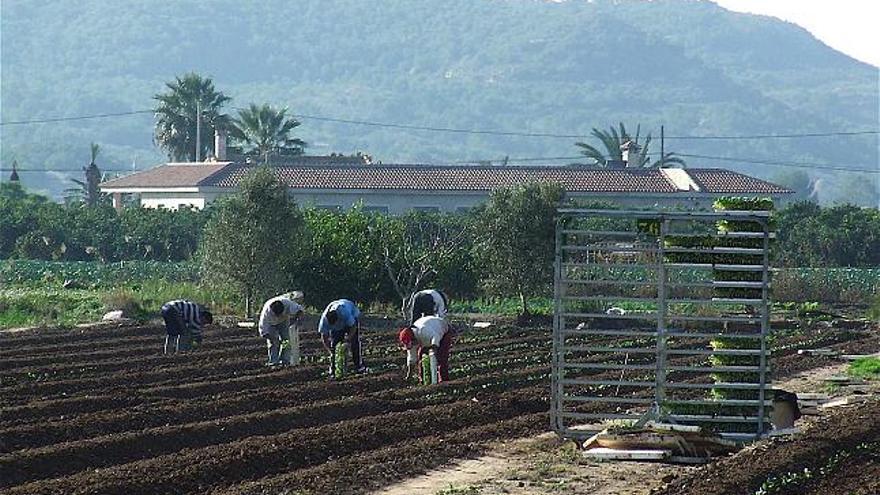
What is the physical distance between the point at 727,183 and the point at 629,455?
68.4 metres

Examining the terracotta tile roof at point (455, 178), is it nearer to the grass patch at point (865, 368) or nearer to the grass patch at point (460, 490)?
the grass patch at point (865, 368)

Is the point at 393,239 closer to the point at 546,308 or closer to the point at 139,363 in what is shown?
the point at 546,308

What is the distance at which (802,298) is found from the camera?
51438mm

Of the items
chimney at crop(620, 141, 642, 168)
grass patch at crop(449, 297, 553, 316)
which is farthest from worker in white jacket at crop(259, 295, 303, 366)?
chimney at crop(620, 141, 642, 168)

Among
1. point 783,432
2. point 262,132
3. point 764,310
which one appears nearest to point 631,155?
point 262,132

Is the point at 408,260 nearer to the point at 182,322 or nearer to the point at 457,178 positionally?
the point at 182,322

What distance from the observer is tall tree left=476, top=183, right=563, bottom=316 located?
42344mm

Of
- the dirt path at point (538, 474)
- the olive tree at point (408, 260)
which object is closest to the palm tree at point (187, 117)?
the olive tree at point (408, 260)

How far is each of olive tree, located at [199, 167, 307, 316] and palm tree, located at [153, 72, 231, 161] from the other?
184ft

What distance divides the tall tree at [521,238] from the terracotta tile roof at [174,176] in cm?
3971

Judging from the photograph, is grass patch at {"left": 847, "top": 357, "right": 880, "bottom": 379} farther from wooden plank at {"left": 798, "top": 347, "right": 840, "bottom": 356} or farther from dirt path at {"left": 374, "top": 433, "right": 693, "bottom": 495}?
dirt path at {"left": 374, "top": 433, "right": 693, "bottom": 495}

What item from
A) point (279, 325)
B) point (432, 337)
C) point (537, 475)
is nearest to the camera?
point (537, 475)

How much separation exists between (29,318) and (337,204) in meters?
39.9

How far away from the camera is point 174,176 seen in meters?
86.4
